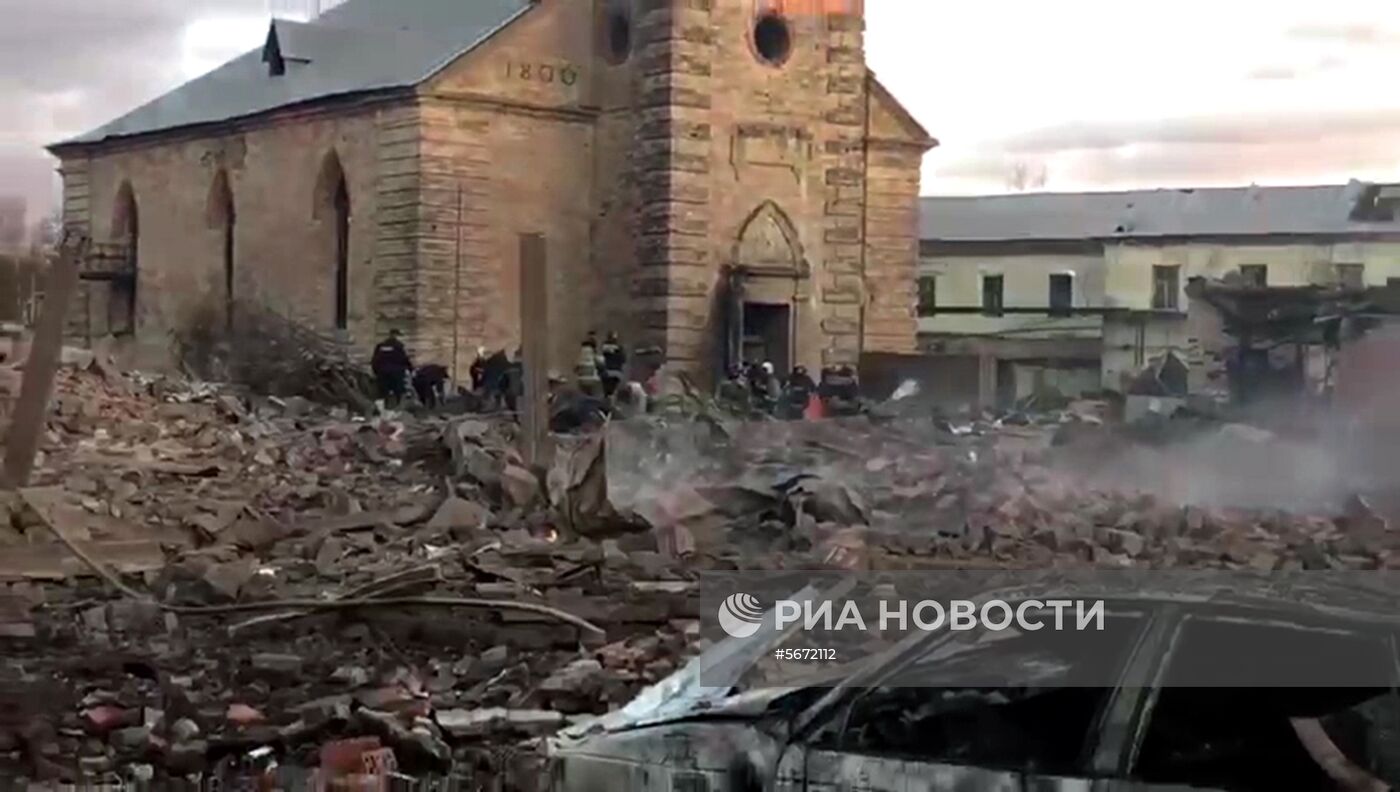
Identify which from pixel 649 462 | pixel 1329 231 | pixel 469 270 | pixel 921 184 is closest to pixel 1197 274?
pixel 1329 231

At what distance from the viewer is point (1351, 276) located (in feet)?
19.0

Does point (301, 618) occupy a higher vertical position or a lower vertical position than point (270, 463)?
lower

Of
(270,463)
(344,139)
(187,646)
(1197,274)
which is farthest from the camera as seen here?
(344,139)

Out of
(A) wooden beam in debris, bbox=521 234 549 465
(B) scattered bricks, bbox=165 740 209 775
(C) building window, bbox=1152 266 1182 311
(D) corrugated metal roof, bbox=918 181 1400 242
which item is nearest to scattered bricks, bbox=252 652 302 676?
(B) scattered bricks, bbox=165 740 209 775

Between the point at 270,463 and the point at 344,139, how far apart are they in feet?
5.34

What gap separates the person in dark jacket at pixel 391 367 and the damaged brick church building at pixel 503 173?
12 cm

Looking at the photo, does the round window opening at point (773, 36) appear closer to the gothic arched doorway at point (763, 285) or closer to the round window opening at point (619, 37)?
the round window opening at point (619, 37)

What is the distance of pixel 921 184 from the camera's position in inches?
281

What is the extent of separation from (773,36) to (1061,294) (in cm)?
212

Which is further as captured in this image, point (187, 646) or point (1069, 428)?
point (1069, 428)

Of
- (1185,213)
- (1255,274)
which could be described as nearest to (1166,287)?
(1185,213)

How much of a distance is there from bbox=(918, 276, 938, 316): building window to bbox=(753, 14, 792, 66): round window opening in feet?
4.07

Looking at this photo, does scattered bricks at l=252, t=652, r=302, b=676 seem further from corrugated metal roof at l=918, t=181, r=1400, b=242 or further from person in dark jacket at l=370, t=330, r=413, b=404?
corrugated metal roof at l=918, t=181, r=1400, b=242

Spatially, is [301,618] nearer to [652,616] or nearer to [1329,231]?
[652,616]
